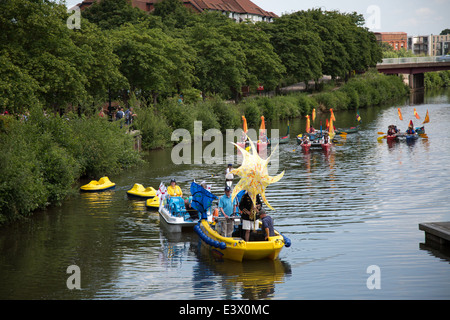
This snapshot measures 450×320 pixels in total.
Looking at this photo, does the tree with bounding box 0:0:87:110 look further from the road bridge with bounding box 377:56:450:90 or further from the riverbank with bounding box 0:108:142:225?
the road bridge with bounding box 377:56:450:90

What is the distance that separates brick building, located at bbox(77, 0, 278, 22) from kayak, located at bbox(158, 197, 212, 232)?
280 ft

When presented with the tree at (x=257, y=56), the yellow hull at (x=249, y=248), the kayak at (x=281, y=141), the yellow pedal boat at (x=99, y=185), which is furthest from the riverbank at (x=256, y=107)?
the yellow hull at (x=249, y=248)

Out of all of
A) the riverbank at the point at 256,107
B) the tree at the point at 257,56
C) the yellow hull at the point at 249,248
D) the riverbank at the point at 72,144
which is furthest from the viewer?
the tree at the point at 257,56

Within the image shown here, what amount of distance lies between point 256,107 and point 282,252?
44312 millimetres

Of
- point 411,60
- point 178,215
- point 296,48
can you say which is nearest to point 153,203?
point 178,215

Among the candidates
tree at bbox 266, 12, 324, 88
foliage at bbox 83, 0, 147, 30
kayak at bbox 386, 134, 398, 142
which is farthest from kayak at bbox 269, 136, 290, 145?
tree at bbox 266, 12, 324, 88

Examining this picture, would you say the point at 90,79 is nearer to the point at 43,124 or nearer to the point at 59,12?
the point at 59,12

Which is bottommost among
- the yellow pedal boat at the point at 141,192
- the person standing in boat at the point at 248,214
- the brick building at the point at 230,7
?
the yellow pedal boat at the point at 141,192

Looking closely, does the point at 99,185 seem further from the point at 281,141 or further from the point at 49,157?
the point at 281,141

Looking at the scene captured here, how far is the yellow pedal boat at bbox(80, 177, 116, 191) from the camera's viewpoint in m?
31.5

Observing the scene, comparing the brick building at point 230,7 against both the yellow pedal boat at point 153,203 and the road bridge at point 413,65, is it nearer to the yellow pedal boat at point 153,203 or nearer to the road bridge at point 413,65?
the road bridge at point 413,65

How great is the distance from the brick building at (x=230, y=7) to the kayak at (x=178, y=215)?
8525 cm

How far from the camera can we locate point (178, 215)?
23656 mm

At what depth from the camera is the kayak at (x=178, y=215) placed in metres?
23.3
